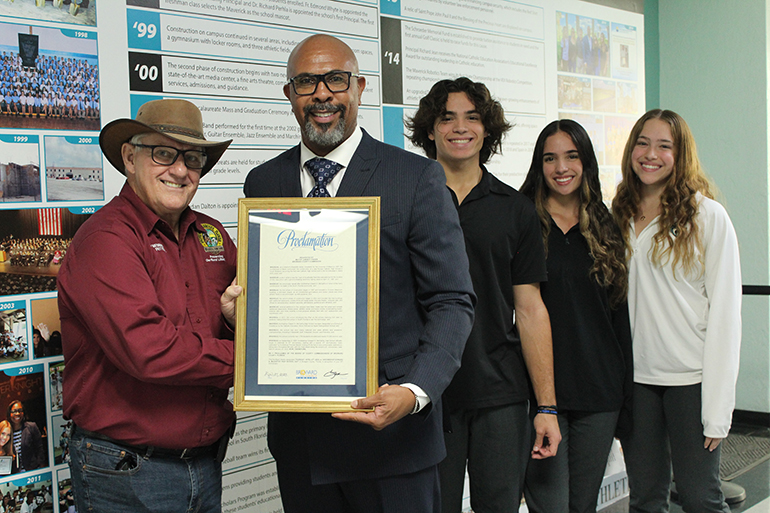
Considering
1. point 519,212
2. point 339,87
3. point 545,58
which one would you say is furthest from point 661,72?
point 339,87

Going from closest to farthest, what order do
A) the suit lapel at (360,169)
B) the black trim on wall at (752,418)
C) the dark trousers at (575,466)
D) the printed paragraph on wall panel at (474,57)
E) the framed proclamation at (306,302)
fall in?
the framed proclamation at (306,302), the suit lapel at (360,169), the dark trousers at (575,466), the printed paragraph on wall panel at (474,57), the black trim on wall at (752,418)

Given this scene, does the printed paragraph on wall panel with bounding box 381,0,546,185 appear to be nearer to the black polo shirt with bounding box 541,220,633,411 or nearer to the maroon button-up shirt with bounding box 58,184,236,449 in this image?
the black polo shirt with bounding box 541,220,633,411

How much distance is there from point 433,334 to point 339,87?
29.7 inches

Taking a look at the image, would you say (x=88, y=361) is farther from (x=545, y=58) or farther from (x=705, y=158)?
(x=705, y=158)

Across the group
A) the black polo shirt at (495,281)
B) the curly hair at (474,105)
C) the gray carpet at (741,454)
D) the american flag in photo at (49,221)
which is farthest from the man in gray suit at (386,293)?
the gray carpet at (741,454)

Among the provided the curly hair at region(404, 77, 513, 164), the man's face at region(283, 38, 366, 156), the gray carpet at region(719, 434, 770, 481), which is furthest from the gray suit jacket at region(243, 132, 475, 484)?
the gray carpet at region(719, 434, 770, 481)

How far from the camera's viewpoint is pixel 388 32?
316 cm

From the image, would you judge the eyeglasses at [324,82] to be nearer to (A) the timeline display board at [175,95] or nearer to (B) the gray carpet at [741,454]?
(A) the timeline display board at [175,95]

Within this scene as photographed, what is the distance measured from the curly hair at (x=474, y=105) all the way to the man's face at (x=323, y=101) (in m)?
0.71

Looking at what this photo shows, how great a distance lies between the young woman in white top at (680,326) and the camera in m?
2.39

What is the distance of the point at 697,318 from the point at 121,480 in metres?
2.13

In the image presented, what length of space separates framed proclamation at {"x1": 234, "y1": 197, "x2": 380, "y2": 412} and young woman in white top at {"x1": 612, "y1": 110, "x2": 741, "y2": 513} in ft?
4.83

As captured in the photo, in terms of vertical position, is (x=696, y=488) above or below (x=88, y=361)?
below

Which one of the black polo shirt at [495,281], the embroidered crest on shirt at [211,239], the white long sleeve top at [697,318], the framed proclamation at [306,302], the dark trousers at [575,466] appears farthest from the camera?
the dark trousers at [575,466]
